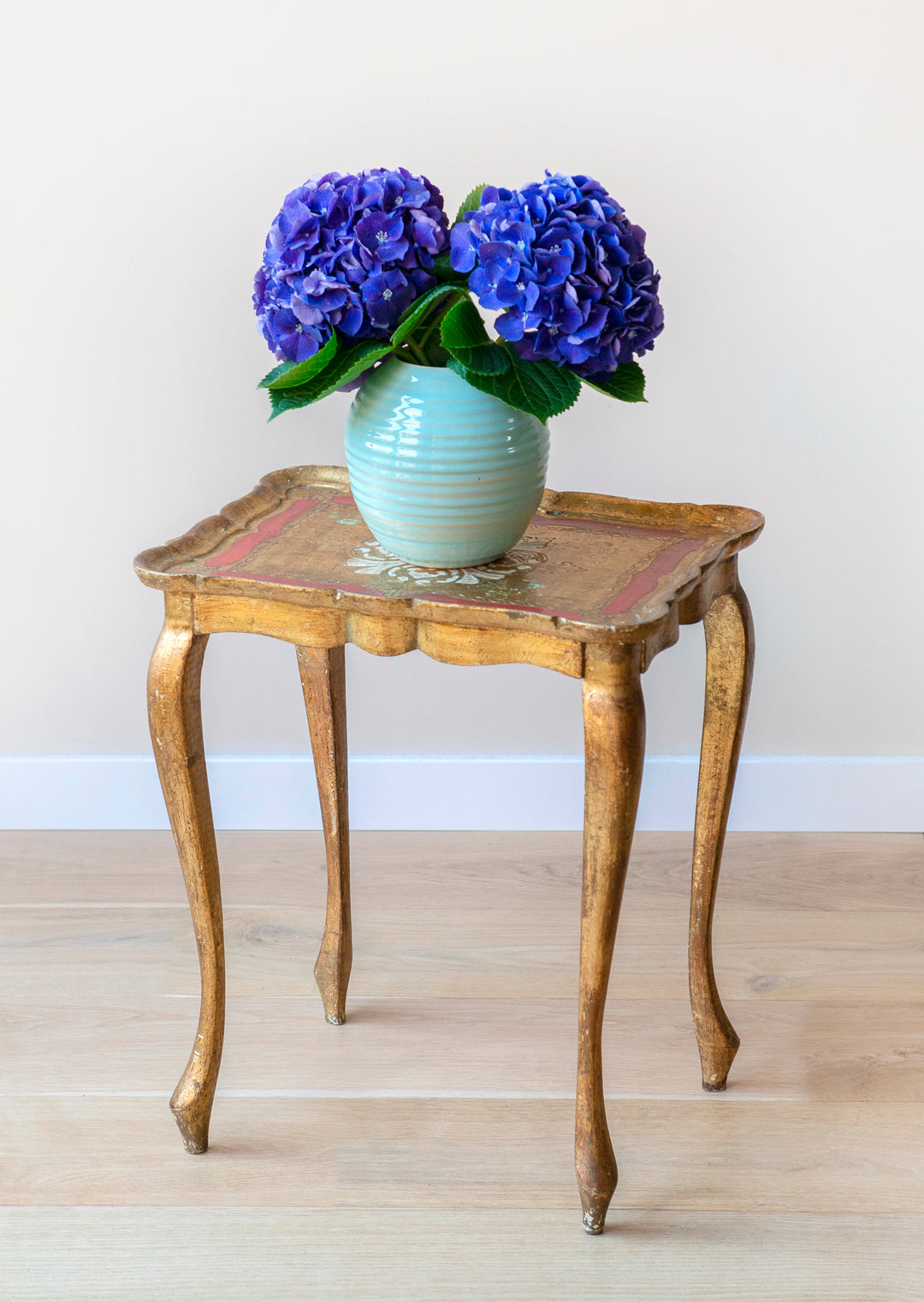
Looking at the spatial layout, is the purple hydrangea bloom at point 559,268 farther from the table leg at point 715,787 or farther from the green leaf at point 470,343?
the table leg at point 715,787

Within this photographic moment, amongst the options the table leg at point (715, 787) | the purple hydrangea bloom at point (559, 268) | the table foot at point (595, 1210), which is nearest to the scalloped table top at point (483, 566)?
the table leg at point (715, 787)

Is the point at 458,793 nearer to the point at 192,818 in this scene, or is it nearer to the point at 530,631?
the point at 192,818

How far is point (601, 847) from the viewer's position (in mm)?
1080

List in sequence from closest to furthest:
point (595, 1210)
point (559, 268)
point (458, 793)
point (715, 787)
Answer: point (559, 268)
point (595, 1210)
point (715, 787)
point (458, 793)

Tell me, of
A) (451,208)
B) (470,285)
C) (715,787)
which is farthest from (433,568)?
(451,208)

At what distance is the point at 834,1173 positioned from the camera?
1.29 m

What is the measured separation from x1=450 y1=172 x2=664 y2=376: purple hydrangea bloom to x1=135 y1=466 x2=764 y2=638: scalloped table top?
211mm

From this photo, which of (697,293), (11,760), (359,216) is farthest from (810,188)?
(11,760)

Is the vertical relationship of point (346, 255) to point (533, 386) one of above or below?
above

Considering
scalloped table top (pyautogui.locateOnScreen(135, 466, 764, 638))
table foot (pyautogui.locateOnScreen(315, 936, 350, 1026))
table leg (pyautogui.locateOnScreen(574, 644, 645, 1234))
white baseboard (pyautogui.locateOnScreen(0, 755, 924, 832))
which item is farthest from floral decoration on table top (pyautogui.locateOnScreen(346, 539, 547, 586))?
white baseboard (pyautogui.locateOnScreen(0, 755, 924, 832))

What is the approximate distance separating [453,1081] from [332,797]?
1.22ft

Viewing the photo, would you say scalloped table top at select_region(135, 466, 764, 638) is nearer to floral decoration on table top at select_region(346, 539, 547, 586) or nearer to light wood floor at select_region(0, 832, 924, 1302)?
floral decoration on table top at select_region(346, 539, 547, 586)

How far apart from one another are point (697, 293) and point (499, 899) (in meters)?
0.94

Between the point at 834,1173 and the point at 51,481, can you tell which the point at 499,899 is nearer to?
the point at 834,1173
